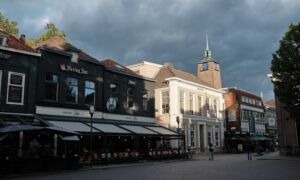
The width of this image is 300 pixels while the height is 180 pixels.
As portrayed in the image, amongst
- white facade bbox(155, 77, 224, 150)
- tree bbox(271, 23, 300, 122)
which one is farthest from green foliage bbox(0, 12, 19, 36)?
tree bbox(271, 23, 300, 122)

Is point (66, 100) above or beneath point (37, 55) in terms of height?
beneath

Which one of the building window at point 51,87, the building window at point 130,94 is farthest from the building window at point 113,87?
the building window at point 51,87

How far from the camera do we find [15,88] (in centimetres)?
2328

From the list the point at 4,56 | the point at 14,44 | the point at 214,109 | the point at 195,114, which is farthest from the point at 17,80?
the point at 214,109

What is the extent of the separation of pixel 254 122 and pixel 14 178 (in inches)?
1984

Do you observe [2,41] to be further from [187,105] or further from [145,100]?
[187,105]

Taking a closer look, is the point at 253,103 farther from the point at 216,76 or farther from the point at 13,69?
the point at 13,69

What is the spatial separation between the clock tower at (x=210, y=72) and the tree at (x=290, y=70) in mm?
27057

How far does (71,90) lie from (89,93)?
196 centimetres

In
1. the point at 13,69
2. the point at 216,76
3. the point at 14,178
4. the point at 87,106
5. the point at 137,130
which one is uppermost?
the point at 216,76

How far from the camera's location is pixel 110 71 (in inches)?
1223

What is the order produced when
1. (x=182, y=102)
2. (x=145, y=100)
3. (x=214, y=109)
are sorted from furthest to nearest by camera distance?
(x=214, y=109) < (x=182, y=102) < (x=145, y=100)

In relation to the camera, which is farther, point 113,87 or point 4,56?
point 113,87

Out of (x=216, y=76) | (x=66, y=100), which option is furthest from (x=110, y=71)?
(x=216, y=76)
